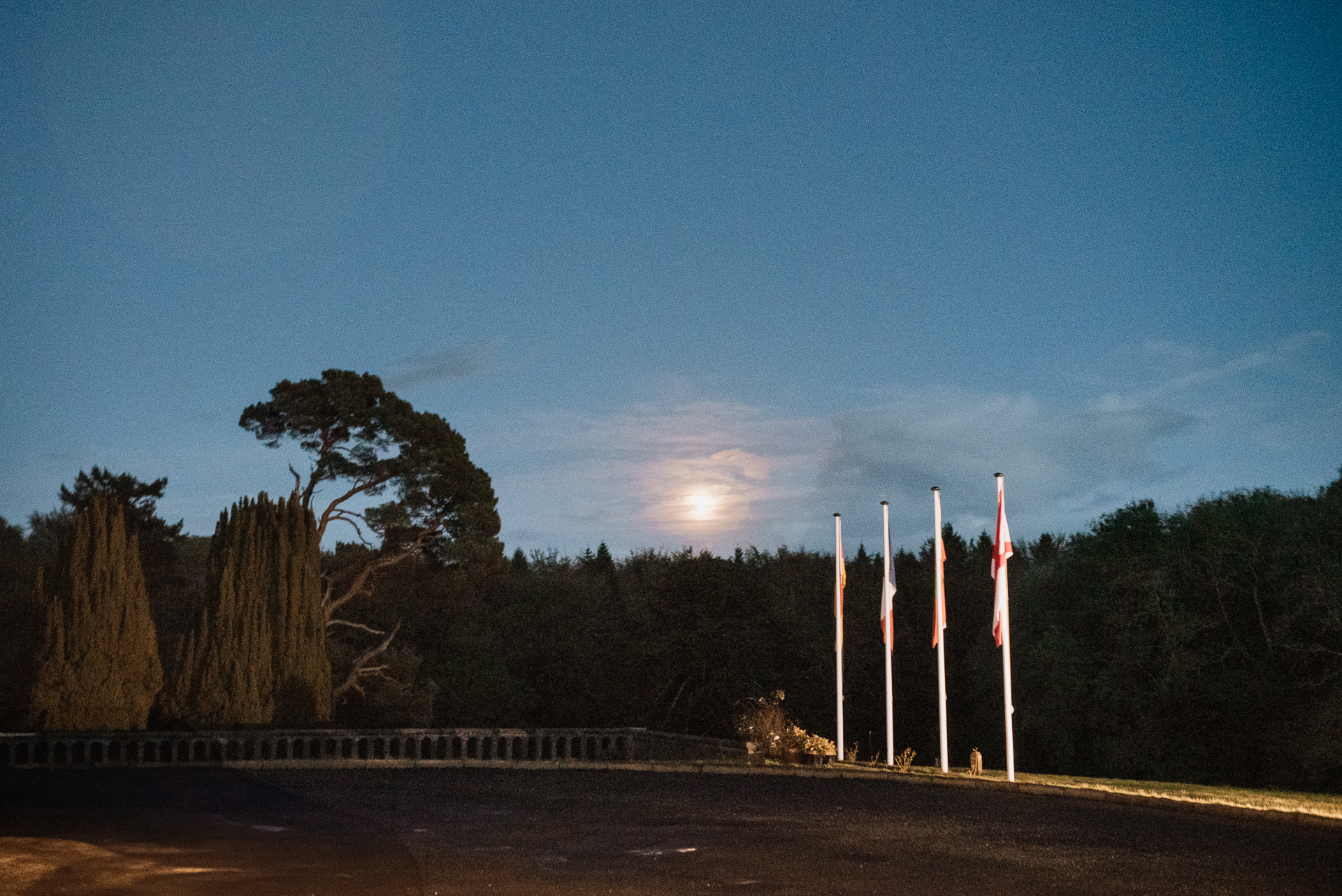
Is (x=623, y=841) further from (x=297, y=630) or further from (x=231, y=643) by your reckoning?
(x=297, y=630)

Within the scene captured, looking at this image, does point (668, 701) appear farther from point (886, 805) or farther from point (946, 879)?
point (946, 879)

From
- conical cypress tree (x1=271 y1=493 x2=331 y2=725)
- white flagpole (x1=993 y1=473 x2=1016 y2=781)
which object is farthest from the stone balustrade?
white flagpole (x1=993 y1=473 x2=1016 y2=781)

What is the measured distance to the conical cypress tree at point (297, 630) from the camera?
26.2m

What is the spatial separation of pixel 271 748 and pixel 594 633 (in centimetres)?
2534

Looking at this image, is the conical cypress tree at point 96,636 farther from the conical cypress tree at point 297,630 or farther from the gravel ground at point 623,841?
the gravel ground at point 623,841

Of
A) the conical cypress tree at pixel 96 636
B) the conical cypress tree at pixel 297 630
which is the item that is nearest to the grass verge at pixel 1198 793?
the conical cypress tree at pixel 297 630

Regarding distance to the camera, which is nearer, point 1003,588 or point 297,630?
point 1003,588

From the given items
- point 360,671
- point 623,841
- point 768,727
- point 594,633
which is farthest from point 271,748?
point 594,633

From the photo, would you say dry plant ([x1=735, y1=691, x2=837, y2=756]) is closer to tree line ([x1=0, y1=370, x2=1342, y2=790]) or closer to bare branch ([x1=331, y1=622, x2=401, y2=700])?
tree line ([x1=0, y1=370, x2=1342, y2=790])

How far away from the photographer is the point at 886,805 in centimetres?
1431

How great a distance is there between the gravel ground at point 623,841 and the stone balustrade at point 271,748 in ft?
11.9

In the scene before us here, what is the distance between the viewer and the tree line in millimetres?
24859

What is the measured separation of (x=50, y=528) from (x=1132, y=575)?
4199cm

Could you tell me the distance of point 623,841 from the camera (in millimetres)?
10844
